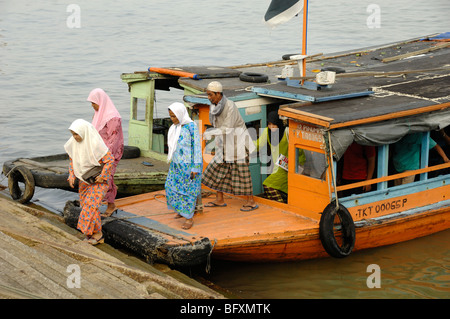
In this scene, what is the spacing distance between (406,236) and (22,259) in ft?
15.4

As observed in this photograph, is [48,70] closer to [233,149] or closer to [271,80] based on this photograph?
[271,80]

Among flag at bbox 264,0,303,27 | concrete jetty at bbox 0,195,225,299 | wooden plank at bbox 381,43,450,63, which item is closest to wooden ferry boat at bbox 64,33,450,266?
concrete jetty at bbox 0,195,225,299

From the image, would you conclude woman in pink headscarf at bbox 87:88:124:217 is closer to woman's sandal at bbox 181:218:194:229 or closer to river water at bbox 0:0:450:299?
woman's sandal at bbox 181:218:194:229

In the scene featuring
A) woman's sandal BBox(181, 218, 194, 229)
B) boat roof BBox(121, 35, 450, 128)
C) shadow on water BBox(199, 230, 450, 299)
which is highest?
boat roof BBox(121, 35, 450, 128)

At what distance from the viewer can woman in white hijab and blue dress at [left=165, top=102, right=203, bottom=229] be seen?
7.22 metres

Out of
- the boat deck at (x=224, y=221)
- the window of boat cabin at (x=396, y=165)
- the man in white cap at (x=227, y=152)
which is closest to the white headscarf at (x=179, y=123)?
the man in white cap at (x=227, y=152)

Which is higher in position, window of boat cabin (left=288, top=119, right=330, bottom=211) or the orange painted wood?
window of boat cabin (left=288, top=119, right=330, bottom=211)

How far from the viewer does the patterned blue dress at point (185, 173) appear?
286 inches

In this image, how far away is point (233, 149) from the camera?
786 cm

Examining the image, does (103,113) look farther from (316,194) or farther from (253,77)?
(316,194)

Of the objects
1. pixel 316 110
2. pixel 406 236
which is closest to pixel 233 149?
pixel 316 110

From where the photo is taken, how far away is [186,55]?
22172 mm

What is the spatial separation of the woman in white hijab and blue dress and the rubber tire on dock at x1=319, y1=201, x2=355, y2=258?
1.44 metres
